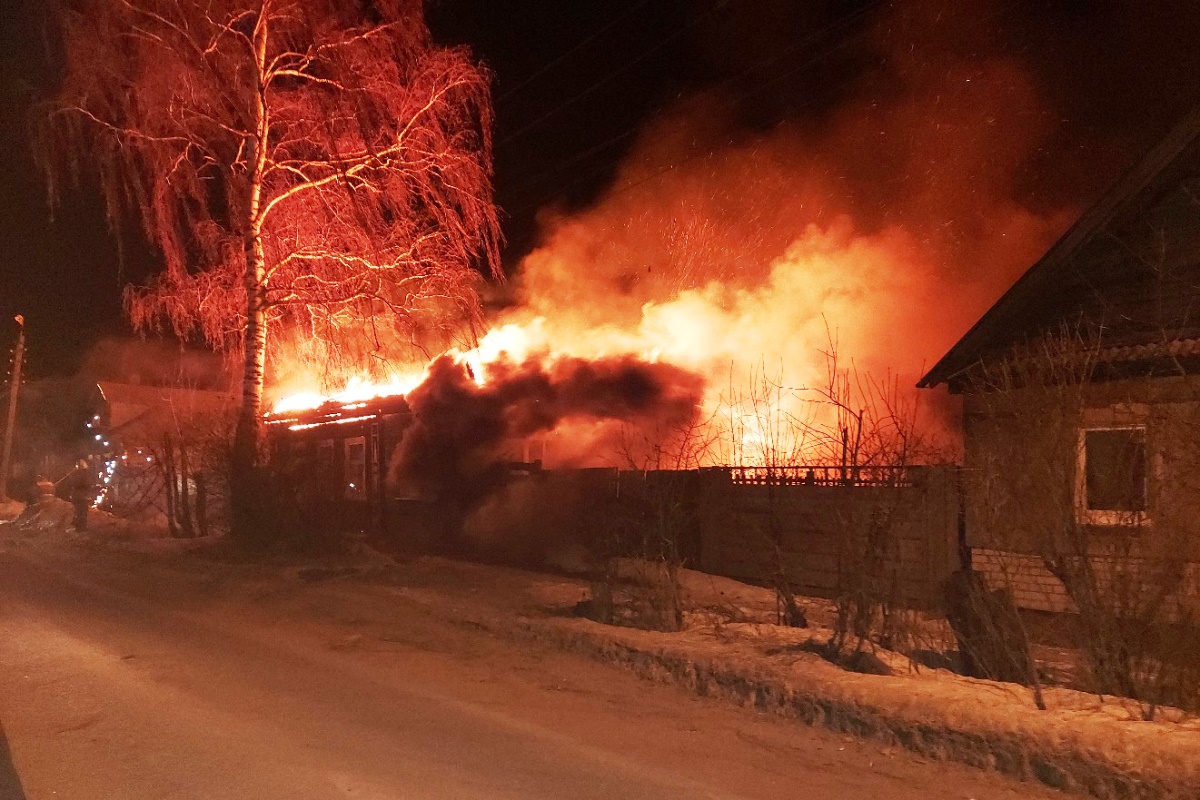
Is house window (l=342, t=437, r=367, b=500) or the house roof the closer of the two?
the house roof

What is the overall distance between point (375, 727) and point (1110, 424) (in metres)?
6.01

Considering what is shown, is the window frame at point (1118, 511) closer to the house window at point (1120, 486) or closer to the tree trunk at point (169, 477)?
the house window at point (1120, 486)

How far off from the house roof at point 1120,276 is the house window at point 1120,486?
2.85 meters

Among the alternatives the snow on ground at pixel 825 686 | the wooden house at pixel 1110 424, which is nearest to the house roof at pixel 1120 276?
the wooden house at pixel 1110 424

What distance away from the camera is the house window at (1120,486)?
6633mm

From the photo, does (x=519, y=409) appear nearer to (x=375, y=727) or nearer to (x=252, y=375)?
(x=252, y=375)

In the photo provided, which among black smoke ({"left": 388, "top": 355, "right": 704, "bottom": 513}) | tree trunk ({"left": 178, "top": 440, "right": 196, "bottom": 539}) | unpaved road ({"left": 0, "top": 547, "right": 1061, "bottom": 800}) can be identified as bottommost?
unpaved road ({"left": 0, "top": 547, "right": 1061, "bottom": 800})

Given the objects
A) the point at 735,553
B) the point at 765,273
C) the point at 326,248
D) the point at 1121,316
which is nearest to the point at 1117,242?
the point at 1121,316

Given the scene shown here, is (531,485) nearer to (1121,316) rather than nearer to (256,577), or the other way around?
(256,577)

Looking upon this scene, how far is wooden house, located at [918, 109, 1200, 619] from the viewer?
259 inches

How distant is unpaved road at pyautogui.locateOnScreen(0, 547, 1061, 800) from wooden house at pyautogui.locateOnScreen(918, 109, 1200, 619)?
5.99 feet

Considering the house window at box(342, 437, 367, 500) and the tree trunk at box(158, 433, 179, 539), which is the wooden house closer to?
the house window at box(342, 437, 367, 500)

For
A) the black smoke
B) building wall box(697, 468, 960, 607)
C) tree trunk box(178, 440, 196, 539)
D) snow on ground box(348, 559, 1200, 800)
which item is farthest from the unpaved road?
tree trunk box(178, 440, 196, 539)

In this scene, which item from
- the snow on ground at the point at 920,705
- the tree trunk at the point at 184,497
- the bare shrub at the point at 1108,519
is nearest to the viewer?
the snow on ground at the point at 920,705
